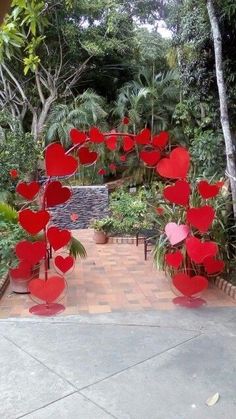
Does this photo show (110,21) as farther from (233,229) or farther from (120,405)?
(120,405)

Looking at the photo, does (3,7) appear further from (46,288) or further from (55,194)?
(46,288)

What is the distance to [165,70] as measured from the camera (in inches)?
437

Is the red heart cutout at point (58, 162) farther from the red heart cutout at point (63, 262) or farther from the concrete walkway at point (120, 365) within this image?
the concrete walkway at point (120, 365)

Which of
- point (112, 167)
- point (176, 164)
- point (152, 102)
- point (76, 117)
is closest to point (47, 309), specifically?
point (176, 164)

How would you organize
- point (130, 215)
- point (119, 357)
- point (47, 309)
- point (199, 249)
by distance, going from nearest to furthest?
point (119, 357) → point (199, 249) → point (47, 309) → point (130, 215)

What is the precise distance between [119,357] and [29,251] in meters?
1.14

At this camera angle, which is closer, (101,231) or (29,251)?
(29,251)

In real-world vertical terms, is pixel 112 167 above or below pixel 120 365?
above

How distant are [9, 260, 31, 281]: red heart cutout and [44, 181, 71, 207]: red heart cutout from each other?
567 mm

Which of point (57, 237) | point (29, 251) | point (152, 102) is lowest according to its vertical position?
point (29, 251)

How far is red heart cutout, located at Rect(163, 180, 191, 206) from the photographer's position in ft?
10.9

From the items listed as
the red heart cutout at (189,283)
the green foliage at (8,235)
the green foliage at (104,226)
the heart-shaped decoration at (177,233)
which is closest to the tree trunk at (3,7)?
the heart-shaped decoration at (177,233)

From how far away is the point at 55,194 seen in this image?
10.6ft

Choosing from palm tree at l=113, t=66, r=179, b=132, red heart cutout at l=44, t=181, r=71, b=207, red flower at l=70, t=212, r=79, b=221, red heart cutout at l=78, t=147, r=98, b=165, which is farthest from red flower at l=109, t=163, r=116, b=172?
red heart cutout at l=44, t=181, r=71, b=207
